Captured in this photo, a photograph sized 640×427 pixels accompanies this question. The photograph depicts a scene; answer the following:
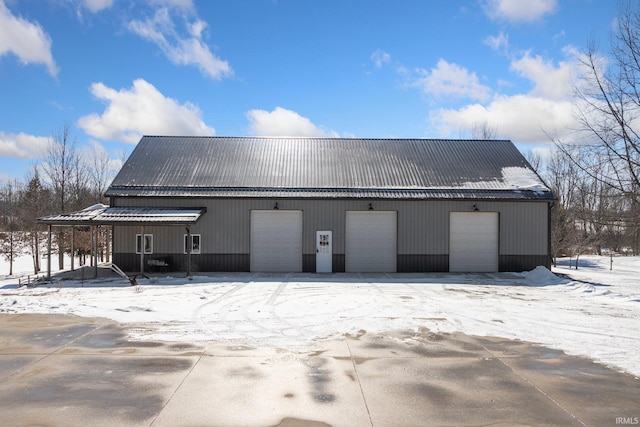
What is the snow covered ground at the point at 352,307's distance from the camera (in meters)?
8.59

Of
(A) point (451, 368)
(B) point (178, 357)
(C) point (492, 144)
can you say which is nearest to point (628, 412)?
(A) point (451, 368)

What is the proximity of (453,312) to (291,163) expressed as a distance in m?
12.4

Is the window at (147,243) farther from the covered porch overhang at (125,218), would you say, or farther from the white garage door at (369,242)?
the white garage door at (369,242)

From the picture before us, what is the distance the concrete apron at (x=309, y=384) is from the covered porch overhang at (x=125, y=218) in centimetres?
840

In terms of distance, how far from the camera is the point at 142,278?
16312mm

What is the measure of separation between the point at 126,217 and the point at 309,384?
43.5 feet

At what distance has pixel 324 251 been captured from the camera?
18.7 m

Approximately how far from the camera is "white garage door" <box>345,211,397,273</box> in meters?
18.9
